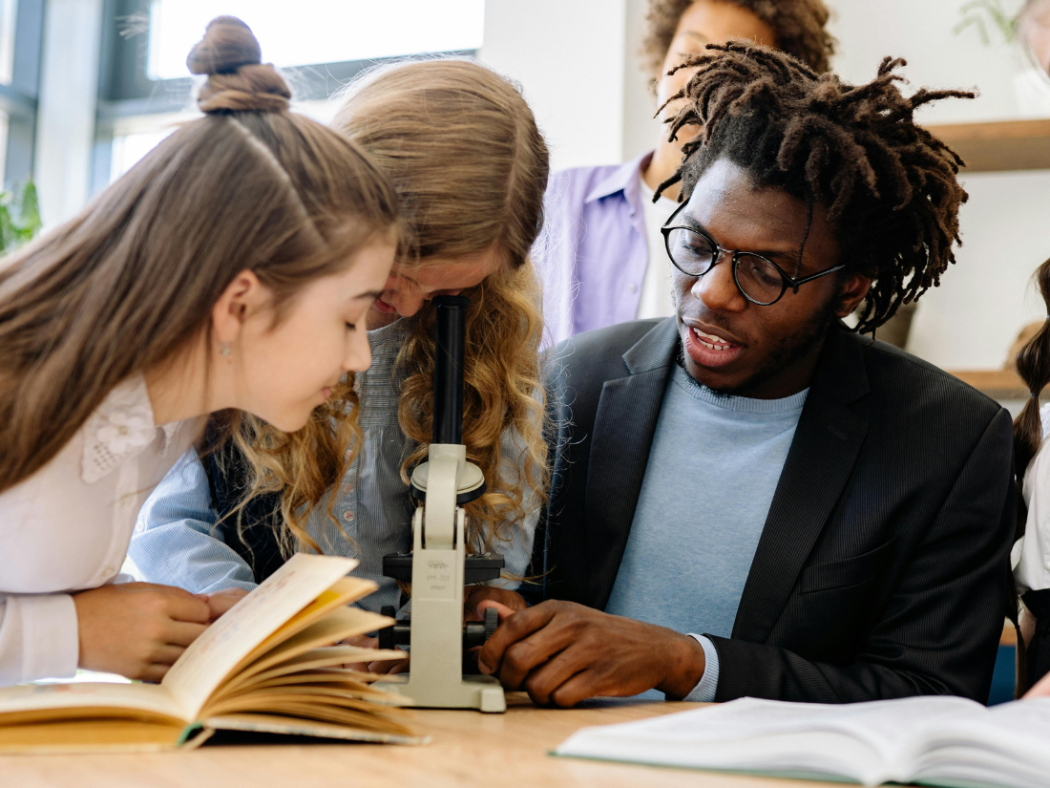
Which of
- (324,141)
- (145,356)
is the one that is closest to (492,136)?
(324,141)

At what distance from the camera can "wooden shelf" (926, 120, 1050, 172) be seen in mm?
2289

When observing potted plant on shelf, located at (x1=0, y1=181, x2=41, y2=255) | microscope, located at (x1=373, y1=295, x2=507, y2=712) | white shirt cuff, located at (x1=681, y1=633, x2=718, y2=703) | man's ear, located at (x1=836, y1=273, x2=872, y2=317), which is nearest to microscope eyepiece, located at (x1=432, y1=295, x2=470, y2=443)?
microscope, located at (x1=373, y1=295, x2=507, y2=712)

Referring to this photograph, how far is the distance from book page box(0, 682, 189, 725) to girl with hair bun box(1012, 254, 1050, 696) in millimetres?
1075

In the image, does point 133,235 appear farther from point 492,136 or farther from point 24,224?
point 24,224

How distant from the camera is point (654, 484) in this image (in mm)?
1588

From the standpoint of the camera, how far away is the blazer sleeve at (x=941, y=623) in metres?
1.26

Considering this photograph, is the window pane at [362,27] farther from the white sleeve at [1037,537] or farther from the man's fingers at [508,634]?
the man's fingers at [508,634]

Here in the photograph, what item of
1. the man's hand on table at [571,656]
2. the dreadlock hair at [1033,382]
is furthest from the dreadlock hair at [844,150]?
the man's hand on table at [571,656]

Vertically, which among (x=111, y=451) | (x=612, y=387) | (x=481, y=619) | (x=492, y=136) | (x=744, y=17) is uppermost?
(x=744, y=17)

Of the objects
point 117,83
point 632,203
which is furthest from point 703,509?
point 117,83

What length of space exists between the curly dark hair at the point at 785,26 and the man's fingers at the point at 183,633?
193 centimetres

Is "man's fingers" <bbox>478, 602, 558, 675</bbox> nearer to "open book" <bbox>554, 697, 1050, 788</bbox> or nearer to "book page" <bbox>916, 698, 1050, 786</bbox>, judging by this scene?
"open book" <bbox>554, 697, 1050, 788</bbox>

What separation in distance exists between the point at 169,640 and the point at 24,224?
2.46 metres

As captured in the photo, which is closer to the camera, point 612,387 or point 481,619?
point 481,619
